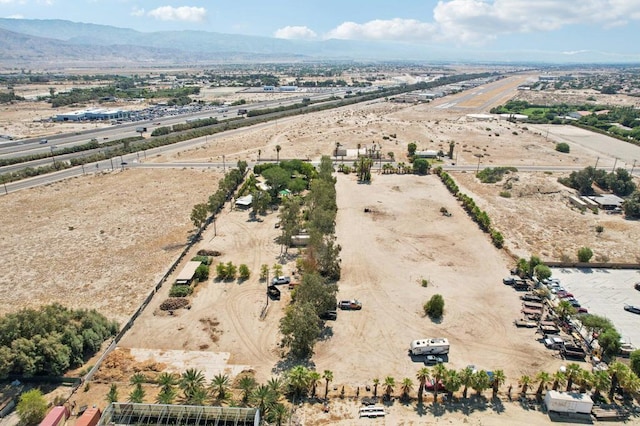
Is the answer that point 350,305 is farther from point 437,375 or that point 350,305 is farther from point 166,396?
point 166,396

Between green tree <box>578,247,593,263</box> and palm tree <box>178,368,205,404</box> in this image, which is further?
green tree <box>578,247,593,263</box>

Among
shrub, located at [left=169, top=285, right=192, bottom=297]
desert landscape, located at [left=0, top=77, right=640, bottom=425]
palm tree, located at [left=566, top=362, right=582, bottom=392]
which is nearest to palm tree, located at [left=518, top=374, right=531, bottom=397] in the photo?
desert landscape, located at [left=0, top=77, right=640, bottom=425]

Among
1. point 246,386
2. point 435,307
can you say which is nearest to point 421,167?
point 435,307

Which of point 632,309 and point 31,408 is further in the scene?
point 632,309

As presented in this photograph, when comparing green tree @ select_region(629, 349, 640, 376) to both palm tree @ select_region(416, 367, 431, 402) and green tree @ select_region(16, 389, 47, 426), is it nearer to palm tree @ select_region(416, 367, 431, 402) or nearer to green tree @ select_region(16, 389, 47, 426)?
palm tree @ select_region(416, 367, 431, 402)

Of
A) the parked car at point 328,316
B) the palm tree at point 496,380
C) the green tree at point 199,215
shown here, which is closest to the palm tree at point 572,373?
the palm tree at point 496,380

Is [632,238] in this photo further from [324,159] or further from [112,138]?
[112,138]

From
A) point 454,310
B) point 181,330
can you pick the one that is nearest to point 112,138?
point 181,330
